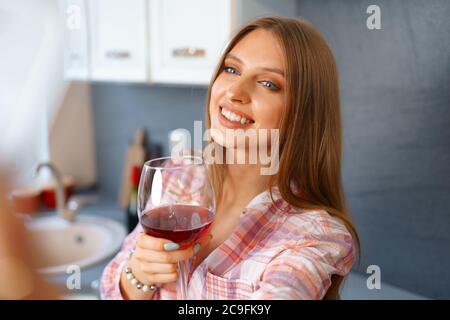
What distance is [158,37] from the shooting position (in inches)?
46.1

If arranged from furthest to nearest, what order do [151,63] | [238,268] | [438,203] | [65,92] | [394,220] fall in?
[65,92] → [151,63] → [394,220] → [438,203] → [238,268]

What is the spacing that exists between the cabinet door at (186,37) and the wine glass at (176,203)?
1.55 ft

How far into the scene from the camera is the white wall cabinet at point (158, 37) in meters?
1.02

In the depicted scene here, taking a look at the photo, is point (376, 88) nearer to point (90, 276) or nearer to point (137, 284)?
point (137, 284)

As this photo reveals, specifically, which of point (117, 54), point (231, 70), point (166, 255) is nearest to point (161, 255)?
point (166, 255)

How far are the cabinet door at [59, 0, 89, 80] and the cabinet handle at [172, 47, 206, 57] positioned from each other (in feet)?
1.37

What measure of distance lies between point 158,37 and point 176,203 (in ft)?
2.32

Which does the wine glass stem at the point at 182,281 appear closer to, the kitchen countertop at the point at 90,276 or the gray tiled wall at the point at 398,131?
the kitchen countertop at the point at 90,276

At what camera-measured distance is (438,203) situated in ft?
2.99

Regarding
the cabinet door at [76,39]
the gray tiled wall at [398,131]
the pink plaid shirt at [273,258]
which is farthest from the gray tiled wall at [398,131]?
the cabinet door at [76,39]

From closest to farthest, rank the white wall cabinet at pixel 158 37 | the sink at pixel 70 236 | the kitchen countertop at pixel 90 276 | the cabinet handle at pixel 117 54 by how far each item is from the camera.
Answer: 1. the white wall cabinet at pixel 158 37
2. the kitchen countertop at pixel 90 276
3. the cabinet handle at pixel 117 54
4. the sink at pixel 70 236
